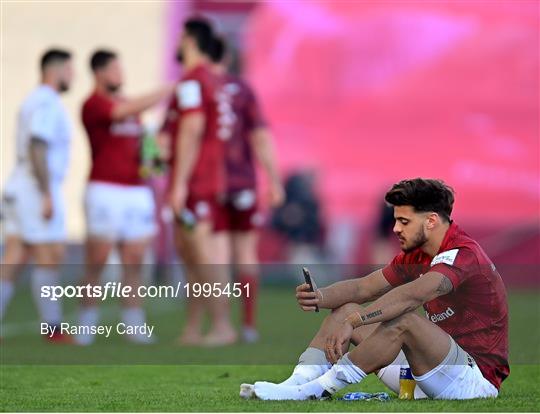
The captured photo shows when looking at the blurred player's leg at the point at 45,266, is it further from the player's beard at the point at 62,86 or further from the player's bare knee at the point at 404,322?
the player's bare knee at the point at 404,322

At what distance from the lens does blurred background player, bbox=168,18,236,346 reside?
32.3 ft

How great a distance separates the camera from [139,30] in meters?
17.0

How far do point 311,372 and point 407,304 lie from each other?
0.57 m

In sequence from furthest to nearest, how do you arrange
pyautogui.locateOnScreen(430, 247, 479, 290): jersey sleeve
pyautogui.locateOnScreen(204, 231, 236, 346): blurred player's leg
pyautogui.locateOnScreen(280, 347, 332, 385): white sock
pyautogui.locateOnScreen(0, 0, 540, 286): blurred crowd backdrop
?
pyautogui.locateOnScreen(0, 0, 540, 286): blurred crowd backdrop < pyautogui.locateOnScreen(204, 231, 236, 346): blurred player's leg < pyautogui.locateOnScreen(280, 347, 332, 385): white sock < pyautogui.locateOnScreen(430, 247, 479, 290): jersey sleeve

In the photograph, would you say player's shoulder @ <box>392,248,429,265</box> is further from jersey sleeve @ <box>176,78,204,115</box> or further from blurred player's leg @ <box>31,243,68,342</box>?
blurred player's leg @ <box>31,243,68,342</box>

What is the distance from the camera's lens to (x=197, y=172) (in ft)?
33.5

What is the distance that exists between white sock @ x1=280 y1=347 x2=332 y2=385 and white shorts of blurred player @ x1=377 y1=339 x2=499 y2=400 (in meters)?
0.30

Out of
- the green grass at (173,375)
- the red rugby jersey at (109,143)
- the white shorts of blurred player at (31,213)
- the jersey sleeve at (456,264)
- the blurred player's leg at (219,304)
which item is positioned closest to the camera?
the jersey sleeve at (456,264)

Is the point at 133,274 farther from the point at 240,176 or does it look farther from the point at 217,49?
the point at 217,49

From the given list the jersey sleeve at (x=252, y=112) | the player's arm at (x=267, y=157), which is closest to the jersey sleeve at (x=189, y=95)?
the jersey sleeve at (x=252, y=112)

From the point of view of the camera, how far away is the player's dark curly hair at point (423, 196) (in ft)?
19.4

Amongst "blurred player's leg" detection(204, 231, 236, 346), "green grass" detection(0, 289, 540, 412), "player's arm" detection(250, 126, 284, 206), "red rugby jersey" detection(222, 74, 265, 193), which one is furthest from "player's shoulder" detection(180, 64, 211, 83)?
"green grass" detection(0, 289, 540, 412)

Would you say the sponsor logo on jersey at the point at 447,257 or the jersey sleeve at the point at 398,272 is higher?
the sponsor logo on jersey at the point at 447,257

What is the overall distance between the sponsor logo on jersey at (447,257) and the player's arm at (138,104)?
4.30 metres
